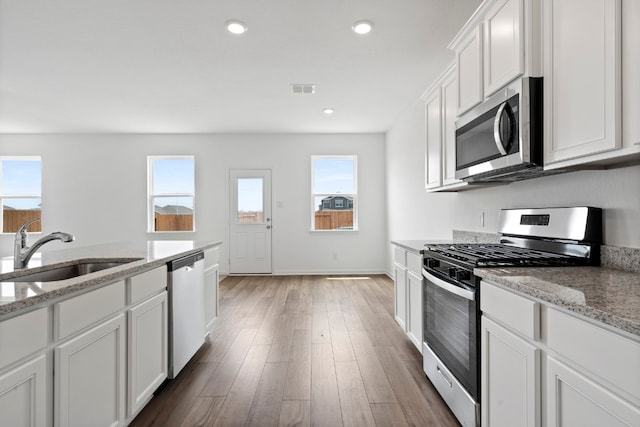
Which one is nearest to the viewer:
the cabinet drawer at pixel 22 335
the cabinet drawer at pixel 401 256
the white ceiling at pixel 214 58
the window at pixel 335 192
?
the cabinet drawer at pixel 22 335

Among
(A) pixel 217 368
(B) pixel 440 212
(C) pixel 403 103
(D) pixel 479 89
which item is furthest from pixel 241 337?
(C) pixel 403 103

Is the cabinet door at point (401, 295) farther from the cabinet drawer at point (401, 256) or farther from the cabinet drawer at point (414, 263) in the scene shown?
the cabinet drawer at point (414, 263)

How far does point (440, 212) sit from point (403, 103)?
178cm

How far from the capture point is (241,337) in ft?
9.95

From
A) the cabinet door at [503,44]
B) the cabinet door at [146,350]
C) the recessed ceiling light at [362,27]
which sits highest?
the recessed ceiling light at [362,27]

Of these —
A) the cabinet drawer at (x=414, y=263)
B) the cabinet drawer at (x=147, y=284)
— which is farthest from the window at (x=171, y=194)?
the cabinet drawer at (x=414, y=263)

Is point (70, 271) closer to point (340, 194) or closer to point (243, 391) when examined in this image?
point (243, 391)

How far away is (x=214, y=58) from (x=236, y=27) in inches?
26.1

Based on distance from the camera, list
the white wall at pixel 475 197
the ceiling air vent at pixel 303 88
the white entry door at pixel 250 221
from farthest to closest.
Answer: the white entry door at pixel 250 221
the ceiling air vent at pixel 303 88
the white wall at pixel 475 197

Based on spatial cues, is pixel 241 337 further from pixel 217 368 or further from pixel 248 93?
pixel 248 93

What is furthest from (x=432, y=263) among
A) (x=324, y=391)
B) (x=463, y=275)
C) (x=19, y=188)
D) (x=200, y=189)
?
(x=19, y=188)

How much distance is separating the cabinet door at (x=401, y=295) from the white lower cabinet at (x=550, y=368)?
1293 millimetres

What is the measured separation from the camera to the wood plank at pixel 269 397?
181 centimetres

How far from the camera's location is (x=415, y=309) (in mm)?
2525
